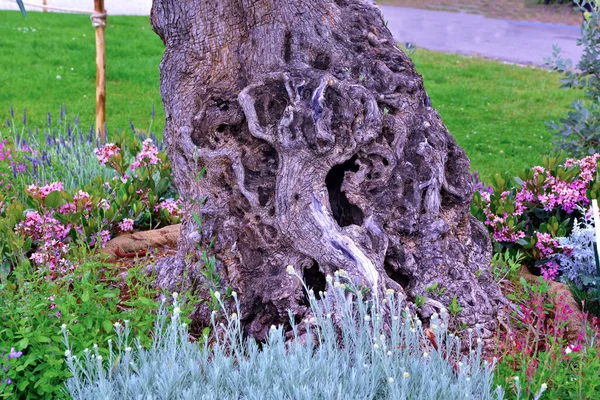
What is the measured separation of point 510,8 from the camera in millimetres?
23625

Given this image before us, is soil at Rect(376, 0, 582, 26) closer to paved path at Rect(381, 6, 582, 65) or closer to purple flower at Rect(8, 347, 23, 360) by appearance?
paved path at Rect(381, 6, 582, 65)

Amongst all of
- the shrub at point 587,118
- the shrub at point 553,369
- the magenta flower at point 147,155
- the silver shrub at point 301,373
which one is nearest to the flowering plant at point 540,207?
the shrub at point 553,369

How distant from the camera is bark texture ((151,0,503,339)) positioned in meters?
3.54

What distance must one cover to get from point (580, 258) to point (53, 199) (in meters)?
3.29

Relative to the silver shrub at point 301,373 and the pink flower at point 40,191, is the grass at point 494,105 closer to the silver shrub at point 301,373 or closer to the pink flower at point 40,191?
the pink flower at point 40,191

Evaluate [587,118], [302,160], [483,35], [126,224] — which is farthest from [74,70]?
[483,35]

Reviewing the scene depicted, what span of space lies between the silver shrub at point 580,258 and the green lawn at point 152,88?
383 cm

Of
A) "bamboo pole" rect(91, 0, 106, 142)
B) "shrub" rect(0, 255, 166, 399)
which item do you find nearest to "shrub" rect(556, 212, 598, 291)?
"shrub" rect(0, 255, 166, 399)

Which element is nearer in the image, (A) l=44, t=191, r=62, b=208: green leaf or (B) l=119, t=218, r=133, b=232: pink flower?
(A) l=44, t=191, r=62, b=208: green leaf

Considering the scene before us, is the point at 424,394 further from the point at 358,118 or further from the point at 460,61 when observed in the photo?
the point at 460,61

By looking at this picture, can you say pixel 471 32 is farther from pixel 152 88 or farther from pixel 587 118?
pixel 587 118

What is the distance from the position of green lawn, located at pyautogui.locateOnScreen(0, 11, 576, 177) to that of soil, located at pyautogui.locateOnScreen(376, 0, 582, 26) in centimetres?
775

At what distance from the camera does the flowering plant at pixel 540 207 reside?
183 inches

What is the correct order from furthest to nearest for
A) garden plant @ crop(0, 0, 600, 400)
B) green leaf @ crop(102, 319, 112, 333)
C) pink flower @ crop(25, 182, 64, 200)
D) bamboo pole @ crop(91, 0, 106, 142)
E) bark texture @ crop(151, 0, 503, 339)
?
1. bamboo pole @ crop(91, 0, 106, 142)
2. pink flower @ crop(25, 182, 64, 200)
3. bark texture @ crop(151, 0, 503, 339)
4. green leaf @ crop(102, 319, 112, 333)
5. garden plant @ crop(0, 0, 600, 400)
